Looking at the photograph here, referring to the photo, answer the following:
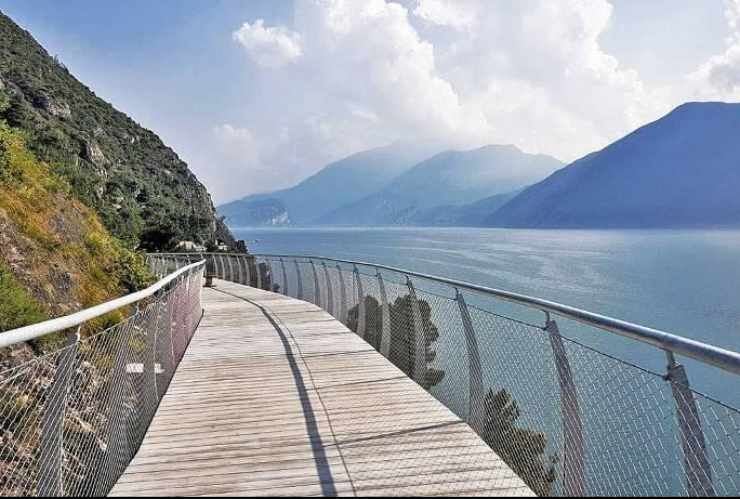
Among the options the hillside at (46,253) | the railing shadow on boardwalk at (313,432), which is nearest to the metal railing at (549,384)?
the railing shadow on boardwalk at (313,432)

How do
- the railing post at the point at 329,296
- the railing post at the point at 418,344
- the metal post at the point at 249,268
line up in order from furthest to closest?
the metal post at the point at 249,268, the railing post at the point at 329,296, the railing post at the point at 418,344

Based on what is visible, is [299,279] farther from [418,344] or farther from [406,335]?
[418,344]

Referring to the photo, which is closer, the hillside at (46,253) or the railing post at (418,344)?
the railing post at (418,344)

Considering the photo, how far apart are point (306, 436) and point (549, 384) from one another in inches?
70.2

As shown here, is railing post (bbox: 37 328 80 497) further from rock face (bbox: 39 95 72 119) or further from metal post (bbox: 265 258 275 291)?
rock face (bbox: 39 95 72 119)

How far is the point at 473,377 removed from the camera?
432cm

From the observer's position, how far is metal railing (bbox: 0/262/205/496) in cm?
253

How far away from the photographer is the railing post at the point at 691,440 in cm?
198

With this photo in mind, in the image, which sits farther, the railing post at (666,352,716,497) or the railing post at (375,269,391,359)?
the railing post at (375,269,391,359)

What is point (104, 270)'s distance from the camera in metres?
13.8

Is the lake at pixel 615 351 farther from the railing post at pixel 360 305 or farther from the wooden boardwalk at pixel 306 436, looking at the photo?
the railing post at pixel 360 305

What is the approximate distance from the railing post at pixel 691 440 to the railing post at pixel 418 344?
348 cm

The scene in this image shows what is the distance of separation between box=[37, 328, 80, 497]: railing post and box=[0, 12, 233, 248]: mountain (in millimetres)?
20246

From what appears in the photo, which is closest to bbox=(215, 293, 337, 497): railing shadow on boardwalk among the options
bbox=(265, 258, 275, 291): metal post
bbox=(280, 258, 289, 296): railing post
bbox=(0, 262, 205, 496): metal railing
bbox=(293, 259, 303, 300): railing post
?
bbox=(0, 262, 205, 496): metal railing
